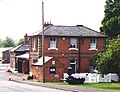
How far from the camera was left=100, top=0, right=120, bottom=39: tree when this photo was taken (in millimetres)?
62406

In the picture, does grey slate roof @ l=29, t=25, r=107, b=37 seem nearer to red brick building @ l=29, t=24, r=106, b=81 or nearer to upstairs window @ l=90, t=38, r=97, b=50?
red brick building @ l=29, t=24, r=106, b=81

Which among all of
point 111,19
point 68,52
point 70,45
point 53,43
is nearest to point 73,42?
point 70,45

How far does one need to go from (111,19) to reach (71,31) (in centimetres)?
998

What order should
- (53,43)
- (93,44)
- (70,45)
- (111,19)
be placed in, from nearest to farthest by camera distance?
(53,43), (70,45), (93,44), (111,19)

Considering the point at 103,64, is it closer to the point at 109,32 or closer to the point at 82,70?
the point at 82,70

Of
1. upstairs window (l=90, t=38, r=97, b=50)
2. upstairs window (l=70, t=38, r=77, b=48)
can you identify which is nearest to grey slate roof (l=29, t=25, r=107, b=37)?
upstairs window (l=70, t=38, r=77, b=48)

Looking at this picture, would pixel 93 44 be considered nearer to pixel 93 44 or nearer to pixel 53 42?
pixel 93 44

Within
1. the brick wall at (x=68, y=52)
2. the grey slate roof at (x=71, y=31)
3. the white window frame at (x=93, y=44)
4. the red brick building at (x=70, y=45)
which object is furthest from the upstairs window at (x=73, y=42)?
the white window frame at (x=93, y=44)

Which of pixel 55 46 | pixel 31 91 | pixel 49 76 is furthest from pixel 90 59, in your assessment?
pixel 31 91

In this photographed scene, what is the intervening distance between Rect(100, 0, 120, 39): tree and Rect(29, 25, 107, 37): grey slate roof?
6.93m

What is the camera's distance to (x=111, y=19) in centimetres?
6247

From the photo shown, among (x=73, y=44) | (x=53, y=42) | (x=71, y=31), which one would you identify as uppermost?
(x=71, y=31)

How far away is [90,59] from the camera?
54906 millimetres

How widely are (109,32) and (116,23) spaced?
2.26m
